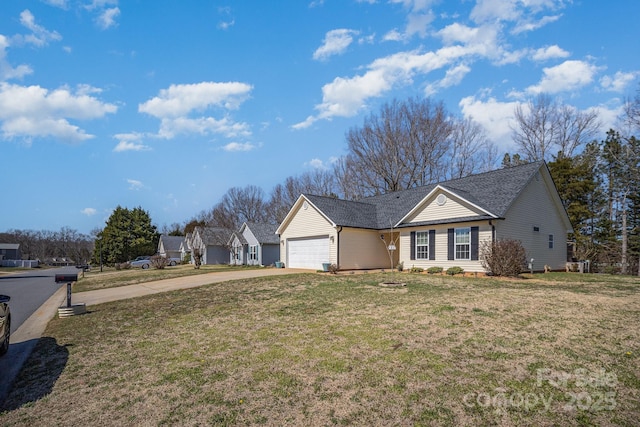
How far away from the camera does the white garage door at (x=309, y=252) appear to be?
23344mm

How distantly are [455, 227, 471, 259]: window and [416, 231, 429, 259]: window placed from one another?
1.83 meters

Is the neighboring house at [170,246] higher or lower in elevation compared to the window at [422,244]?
lower

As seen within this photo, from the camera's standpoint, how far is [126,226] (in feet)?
170

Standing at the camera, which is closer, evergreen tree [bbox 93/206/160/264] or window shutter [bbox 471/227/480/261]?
window shutter [bbox 471/227/480/261]

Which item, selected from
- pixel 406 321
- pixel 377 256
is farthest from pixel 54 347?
pixel 377 256

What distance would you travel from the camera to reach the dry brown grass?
418 cm

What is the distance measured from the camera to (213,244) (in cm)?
4272

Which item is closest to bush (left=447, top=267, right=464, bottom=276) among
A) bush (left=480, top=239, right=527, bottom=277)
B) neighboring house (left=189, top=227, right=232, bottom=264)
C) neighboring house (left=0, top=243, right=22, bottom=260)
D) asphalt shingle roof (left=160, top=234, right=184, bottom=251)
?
bush (left=480, top=239, right=527, bottom=277)

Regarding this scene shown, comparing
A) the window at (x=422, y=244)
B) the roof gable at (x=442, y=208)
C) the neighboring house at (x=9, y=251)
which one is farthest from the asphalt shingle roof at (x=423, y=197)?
the neighboring house at (x=9, y=251)

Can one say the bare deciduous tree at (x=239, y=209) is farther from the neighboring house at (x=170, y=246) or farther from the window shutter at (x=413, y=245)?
the window shutter at (x=413, y=245)

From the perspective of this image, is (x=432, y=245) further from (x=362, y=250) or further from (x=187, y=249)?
(x=187, y=249)

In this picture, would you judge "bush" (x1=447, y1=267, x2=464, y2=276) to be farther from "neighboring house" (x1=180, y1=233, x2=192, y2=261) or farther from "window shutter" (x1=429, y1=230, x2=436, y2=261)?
"neighboring house" (x1=180, y1=233, x2=192, y2=261)

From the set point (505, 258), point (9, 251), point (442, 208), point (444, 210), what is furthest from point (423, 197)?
point (9, 251)

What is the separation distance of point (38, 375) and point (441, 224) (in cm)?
1746
